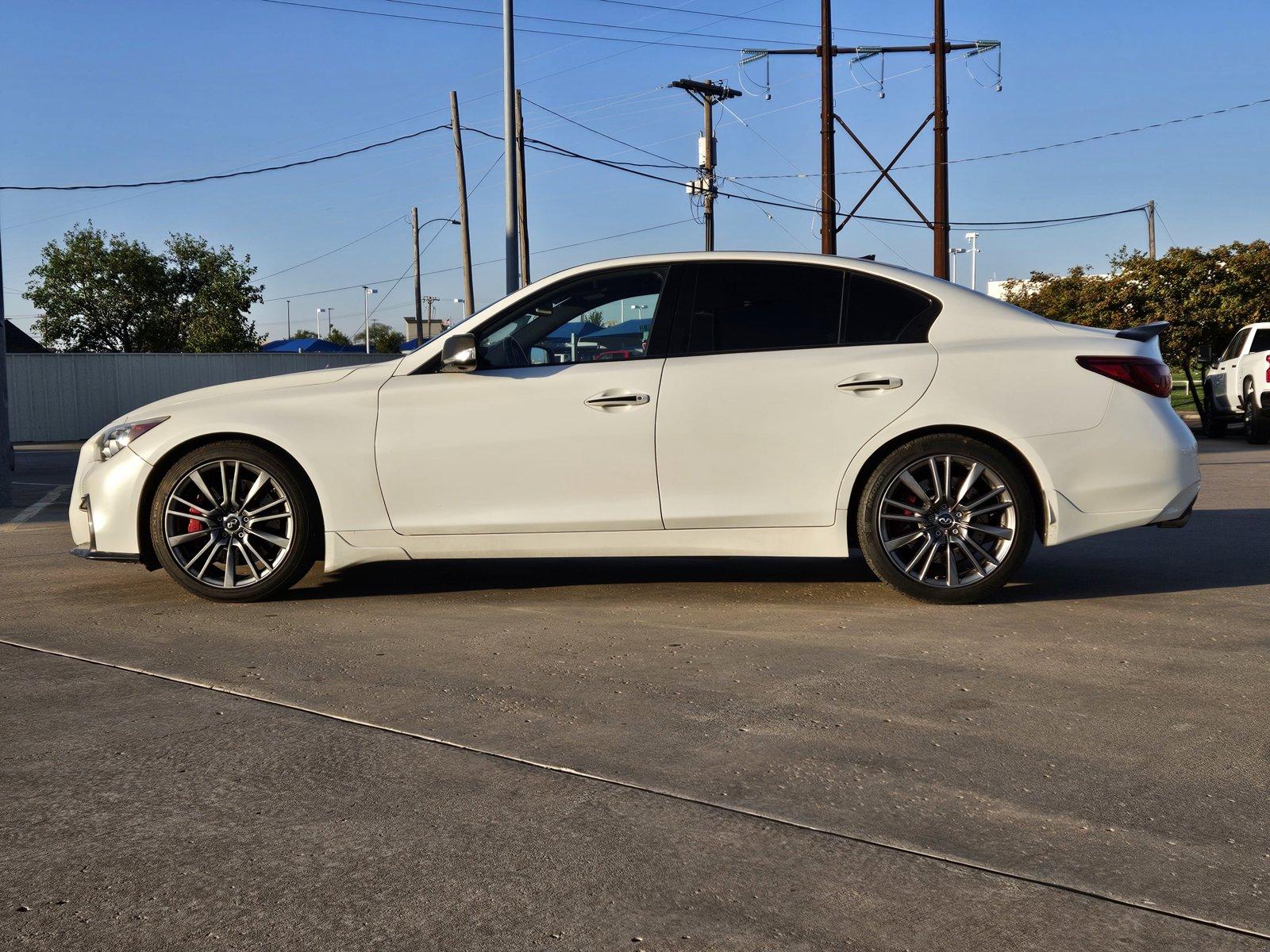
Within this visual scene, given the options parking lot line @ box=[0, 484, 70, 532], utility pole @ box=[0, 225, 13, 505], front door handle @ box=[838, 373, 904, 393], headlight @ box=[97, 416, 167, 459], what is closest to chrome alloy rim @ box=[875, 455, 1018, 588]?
front door handle @ box=[838, 373, 904, 393]

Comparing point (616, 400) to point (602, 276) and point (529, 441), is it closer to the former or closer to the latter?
point (529, 441)

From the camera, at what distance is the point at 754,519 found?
19.5 feet

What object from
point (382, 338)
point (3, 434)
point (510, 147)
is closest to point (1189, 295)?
point (510, 147)

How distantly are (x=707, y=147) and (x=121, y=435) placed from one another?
2949 centimetres

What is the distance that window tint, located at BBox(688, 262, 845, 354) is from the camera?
609 cm

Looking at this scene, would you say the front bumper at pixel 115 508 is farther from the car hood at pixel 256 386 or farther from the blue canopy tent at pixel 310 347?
the blue canopy tent at pixel 310 347

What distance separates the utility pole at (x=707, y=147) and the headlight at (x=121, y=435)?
28432 millimetres

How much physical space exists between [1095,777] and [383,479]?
11.7 feet

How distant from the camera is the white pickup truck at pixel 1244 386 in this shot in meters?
19.9

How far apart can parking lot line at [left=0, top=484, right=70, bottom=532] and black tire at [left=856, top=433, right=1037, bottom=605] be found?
7213 millimetres

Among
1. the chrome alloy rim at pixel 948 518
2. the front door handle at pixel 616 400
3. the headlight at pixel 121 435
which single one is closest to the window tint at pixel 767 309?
the front door handle at pixel 616 400

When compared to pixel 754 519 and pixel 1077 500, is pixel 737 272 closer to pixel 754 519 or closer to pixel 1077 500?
pixel 754 519

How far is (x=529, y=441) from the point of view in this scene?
5992mm

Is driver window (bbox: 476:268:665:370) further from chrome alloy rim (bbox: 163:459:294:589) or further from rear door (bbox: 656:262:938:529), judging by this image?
chrome alloy rim (bbox: 163:459:294:589)
